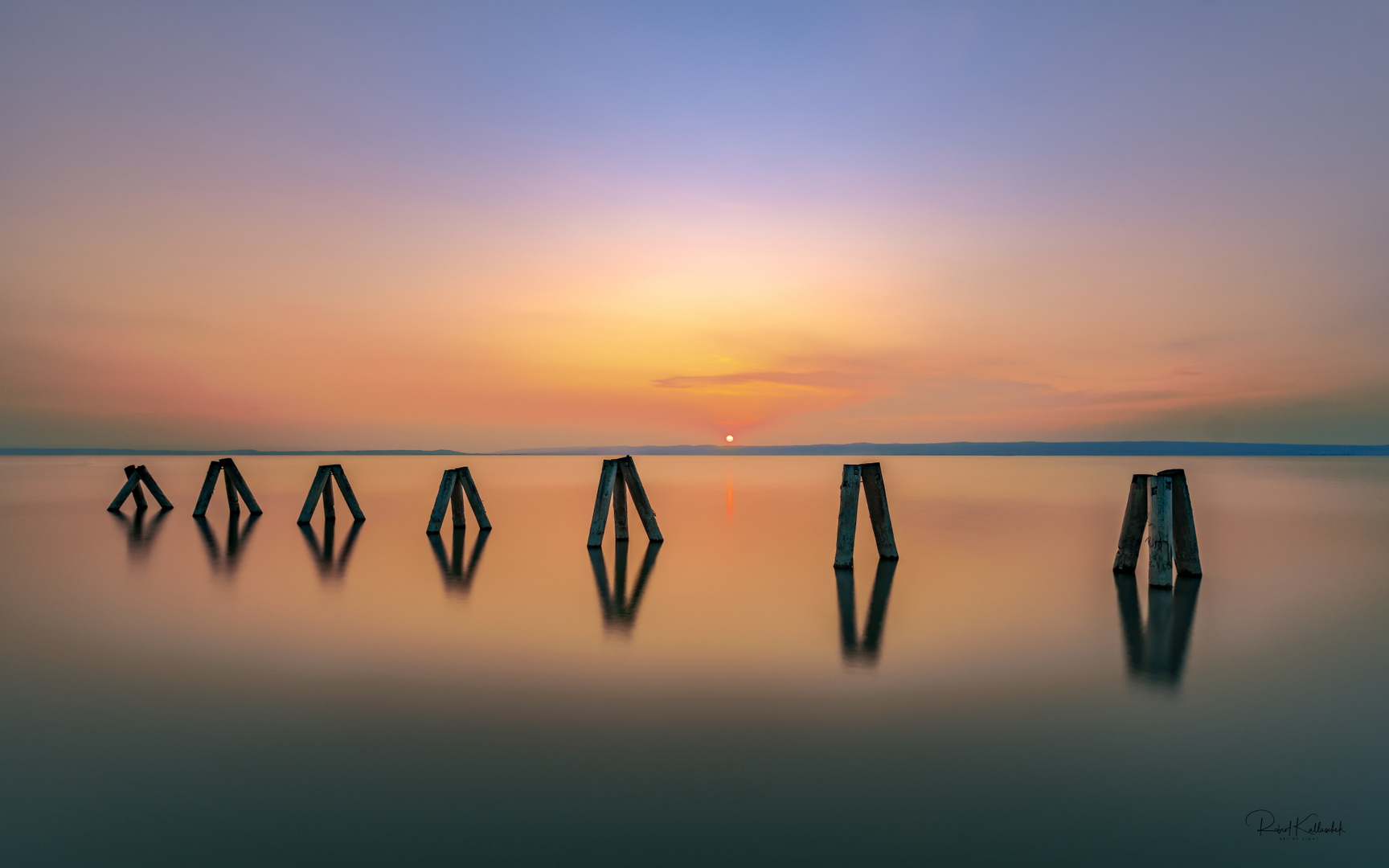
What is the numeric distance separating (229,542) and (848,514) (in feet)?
44.3

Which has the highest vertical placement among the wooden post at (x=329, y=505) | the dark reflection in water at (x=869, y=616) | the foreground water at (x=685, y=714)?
the wooden post at (x=329, y=505)

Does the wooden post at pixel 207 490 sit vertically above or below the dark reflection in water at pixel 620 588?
above

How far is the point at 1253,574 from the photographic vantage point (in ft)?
38.0

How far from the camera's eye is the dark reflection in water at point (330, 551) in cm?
1155

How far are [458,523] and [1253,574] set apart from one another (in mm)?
16184

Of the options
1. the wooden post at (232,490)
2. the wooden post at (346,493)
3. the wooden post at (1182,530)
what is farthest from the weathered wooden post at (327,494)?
the wooden post at (1182,530)

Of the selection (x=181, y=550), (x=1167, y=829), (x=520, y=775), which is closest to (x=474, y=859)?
(x=520, y=775)

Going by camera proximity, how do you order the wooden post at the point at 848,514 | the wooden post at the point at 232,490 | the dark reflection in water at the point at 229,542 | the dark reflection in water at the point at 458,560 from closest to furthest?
the dark reflection in water at the point at 458,560
the wooden post at the point at 848,514
the dark reflection in water at the point at 229,542
the wooden post at the point at 232,490

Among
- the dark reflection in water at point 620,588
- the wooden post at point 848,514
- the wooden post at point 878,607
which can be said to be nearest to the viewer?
the wooden post at point 878,607

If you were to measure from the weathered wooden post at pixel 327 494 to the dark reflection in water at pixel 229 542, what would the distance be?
138 centimetres

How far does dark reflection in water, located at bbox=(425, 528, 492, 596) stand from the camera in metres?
10.5

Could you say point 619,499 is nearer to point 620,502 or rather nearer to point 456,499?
point 620,502

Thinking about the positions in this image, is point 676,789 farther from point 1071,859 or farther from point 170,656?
point 170,656

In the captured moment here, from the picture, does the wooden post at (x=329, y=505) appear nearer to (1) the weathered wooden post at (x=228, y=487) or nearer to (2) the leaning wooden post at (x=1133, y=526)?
(1) the weathered wooden post at (x=228, y=487)
